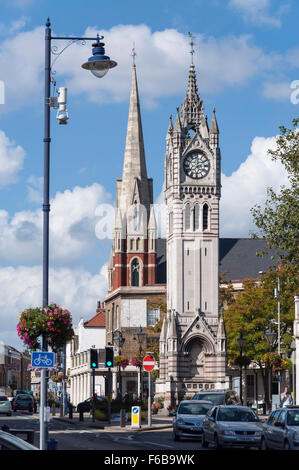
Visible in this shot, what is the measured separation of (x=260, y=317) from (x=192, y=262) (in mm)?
9646

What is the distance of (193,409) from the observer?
34.8 meters

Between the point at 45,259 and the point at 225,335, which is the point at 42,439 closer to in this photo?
the point at 45,259

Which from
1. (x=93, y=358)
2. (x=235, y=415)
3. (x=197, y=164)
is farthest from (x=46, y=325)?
(x=197, y=164)

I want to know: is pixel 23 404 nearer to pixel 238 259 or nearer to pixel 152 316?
pixel 152 316

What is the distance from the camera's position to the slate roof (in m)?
112

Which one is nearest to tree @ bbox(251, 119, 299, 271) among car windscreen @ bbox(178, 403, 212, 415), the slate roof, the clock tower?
car windscreen @ bbox(178, 403, 212, 415)

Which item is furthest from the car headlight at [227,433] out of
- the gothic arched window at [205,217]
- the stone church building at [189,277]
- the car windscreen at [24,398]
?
the gothic arched window at [205,217]

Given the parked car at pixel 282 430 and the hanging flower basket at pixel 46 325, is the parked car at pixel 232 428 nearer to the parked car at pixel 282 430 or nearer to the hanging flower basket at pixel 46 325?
the parked car at pixel 282 430

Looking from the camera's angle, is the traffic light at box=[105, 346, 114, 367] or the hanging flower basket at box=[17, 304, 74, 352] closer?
the hanging flower basket at box=[17, 304, 74, 352]

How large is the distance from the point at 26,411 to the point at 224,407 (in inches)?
1921

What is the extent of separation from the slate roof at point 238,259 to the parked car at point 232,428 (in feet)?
270

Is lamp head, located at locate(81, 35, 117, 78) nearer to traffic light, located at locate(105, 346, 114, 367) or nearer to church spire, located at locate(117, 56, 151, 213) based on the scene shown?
traffic light, located at locate(105, 346, 114, 367)

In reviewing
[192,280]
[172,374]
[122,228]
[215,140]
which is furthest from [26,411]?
[122,228]

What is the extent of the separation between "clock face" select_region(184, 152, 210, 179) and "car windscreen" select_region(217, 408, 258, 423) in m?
64.8
